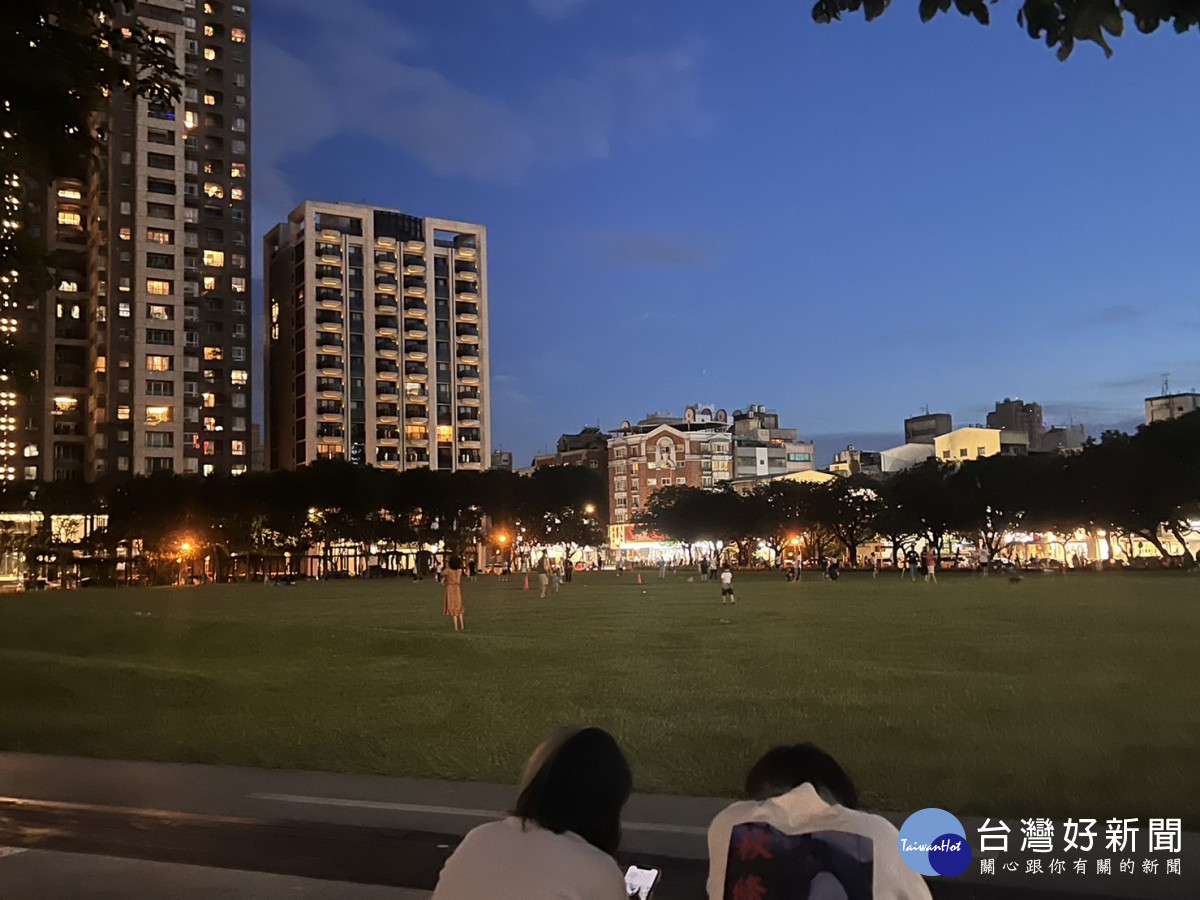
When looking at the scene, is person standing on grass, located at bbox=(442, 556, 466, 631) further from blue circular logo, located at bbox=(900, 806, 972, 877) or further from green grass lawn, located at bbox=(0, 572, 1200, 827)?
blue circular logo, located at bbox=(900, 806, 972, 877)

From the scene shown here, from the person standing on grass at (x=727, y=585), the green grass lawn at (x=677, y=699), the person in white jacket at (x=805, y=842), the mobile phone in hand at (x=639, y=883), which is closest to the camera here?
the person in white jacket at (x=805, y=842)

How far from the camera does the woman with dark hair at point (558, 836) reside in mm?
3379

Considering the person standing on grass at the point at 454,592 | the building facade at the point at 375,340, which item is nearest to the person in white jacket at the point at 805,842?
the person standing on grass at the point at 454,592

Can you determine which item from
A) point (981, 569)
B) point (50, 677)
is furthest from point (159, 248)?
point (50, 677)

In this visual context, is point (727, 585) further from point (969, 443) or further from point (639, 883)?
point (969, 443)

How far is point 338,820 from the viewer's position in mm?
9195

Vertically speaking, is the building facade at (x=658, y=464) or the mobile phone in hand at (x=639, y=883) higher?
the building facade at (x=658, y=464)

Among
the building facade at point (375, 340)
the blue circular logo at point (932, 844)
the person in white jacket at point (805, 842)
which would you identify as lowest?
the blue circular logo at point (932, 844)

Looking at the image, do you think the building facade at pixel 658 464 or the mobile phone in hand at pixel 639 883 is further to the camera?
the building facade at pixel 658 464

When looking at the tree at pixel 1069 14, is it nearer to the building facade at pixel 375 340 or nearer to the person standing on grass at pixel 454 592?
the person standing on grass at pixel 454 592

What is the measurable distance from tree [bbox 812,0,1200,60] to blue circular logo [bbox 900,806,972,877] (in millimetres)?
3651

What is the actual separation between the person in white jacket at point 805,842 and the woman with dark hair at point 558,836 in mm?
396

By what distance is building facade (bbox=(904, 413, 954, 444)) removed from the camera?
18762 centimetres

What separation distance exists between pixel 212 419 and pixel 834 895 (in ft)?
419
